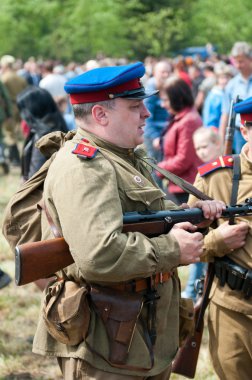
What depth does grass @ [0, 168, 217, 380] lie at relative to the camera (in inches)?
185

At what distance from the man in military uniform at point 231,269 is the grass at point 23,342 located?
1.17 m

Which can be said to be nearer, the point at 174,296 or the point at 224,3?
the point at 174,296

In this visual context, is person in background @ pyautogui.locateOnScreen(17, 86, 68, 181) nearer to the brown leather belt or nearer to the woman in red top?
the woman in red top

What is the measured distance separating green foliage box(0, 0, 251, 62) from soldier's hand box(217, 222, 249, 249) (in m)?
39.2

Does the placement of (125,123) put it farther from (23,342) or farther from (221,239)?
(23,342)

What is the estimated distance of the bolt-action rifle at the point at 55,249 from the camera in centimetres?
255

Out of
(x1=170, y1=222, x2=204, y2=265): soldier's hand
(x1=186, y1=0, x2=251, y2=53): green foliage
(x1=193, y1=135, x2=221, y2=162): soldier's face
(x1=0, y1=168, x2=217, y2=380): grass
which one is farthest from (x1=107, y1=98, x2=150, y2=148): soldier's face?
(x1=186, y1=0, x2=251, y2=53): green foliage

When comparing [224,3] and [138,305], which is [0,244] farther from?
[224,3]

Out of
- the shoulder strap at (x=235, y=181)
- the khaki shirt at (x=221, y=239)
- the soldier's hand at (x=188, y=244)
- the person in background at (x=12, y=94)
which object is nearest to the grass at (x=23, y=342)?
the khaki shirt at (x=221, y=239)

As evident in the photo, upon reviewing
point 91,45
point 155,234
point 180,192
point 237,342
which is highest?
point 155,234

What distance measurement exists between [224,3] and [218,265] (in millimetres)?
46523

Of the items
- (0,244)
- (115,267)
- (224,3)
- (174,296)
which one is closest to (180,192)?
(0,244)

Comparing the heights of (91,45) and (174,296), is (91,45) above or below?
below

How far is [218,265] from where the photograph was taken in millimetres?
3537
